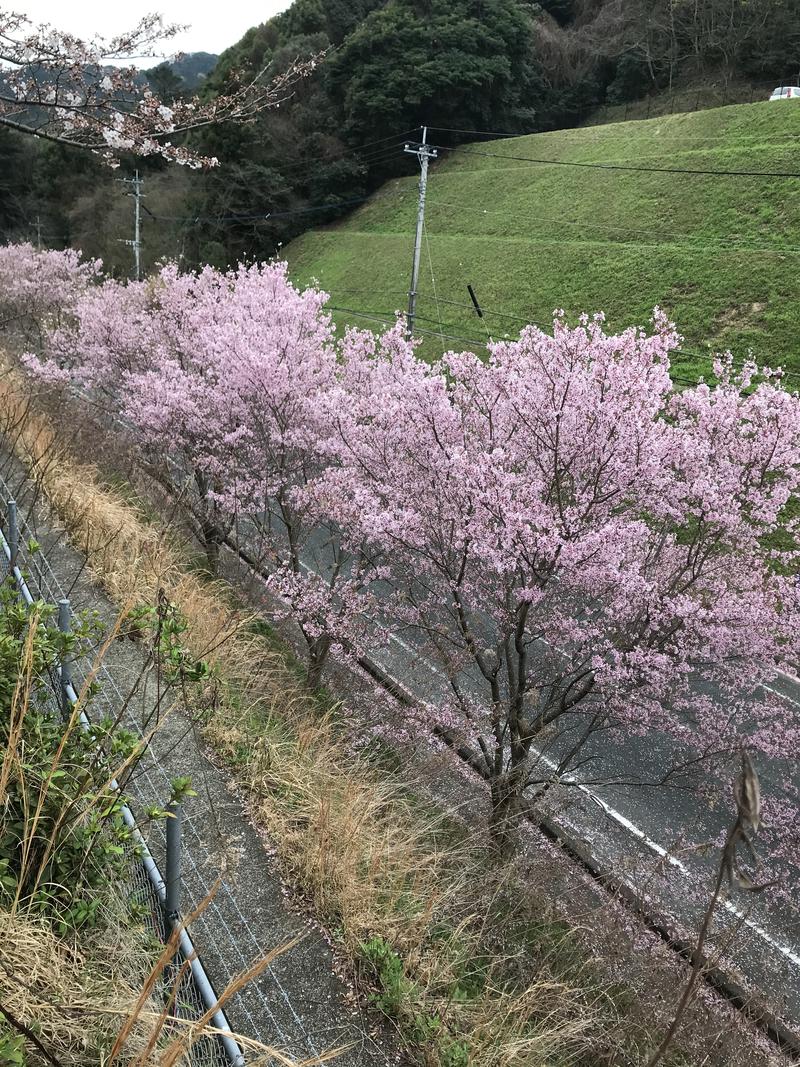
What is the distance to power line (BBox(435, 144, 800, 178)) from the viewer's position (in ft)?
80.2

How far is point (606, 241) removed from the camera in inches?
1028

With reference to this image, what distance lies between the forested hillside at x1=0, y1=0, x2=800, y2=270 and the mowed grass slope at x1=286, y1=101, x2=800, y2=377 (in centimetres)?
296

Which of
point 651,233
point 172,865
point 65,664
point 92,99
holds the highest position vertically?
point 651,233

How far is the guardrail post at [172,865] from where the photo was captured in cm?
260

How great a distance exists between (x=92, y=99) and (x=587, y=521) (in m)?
5.02

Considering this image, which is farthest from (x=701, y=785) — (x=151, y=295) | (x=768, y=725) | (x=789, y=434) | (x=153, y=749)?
(x=151, y=295)

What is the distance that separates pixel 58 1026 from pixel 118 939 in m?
0.50

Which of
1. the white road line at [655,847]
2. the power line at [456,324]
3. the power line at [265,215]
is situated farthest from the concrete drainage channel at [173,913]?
the power line at [265,215]

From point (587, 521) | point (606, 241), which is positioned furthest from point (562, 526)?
point (606, 241)

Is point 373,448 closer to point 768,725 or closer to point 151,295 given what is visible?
point 768,725

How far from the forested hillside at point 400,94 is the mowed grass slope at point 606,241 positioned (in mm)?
2959

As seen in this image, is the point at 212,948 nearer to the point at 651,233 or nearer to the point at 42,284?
the point at 651,233

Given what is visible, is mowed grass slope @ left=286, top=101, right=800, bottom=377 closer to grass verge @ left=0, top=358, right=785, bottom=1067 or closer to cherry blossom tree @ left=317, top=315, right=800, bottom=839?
cherry blossom tree @ left=317, top=315, right=800, bottom=839

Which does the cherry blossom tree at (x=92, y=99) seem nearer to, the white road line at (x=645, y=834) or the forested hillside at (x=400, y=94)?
the white road line at (x=645, y=834)
